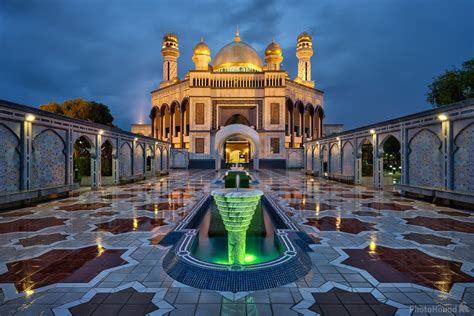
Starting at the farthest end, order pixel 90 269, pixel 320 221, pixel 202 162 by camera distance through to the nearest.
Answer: pixel 202 162
pixel 320 221
pixel 90 269

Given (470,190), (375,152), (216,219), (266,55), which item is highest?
(266,55)

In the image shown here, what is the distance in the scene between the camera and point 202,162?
104 ft

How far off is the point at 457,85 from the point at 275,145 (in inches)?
717

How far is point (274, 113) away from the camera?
32375mm

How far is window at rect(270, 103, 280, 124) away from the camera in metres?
32.2

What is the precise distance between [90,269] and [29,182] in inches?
289

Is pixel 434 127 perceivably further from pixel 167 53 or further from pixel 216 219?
pixel 167 53

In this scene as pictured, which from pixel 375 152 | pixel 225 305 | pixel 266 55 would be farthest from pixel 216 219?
pixel 266 55

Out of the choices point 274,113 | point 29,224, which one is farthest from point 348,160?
point 274,113

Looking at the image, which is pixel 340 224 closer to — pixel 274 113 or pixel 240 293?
pixel 240 293

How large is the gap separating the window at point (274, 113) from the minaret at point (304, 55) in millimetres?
11237

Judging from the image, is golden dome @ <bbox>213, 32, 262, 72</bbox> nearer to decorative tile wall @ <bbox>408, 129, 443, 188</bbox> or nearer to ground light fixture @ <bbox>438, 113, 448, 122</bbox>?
decorative tile wall @ <bbox>408, 129, 443, 188</bbox>

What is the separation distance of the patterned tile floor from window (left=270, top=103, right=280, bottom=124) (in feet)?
87.8

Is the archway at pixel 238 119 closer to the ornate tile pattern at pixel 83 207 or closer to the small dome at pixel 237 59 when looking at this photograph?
the small dome at pixel 237 59
